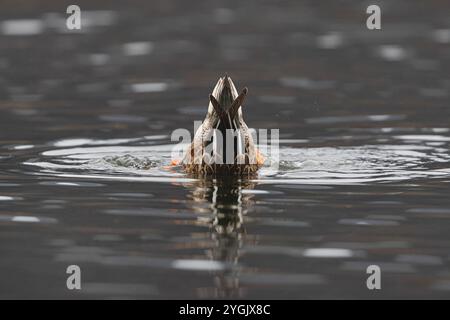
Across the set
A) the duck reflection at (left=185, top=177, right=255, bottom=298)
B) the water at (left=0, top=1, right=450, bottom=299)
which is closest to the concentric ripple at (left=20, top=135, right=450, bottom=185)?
the water at (left=0, top=1, right=450, bottom=299)

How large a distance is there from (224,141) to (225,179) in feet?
1.14

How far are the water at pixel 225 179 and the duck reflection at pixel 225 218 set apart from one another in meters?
0.02

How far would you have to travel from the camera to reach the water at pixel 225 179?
8.23m

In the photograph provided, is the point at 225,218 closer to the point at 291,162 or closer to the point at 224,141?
the point at 224,141

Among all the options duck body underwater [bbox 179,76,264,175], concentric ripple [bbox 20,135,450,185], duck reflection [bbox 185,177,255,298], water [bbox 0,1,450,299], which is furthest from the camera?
concentric ripple [bbox 20,135,450,185]

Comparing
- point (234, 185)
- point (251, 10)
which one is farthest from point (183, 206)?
point (251, 10)

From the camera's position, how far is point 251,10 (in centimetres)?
2283

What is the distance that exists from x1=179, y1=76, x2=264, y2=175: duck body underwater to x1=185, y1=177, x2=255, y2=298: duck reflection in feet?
0.51

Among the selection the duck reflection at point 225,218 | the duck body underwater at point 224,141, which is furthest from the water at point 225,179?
the duck body underwater at point 224,141

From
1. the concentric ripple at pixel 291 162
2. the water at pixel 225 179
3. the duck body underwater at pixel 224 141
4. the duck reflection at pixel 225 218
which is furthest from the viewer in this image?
the concentric ripple at pixel 291 162

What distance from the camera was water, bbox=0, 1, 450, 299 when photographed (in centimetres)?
823

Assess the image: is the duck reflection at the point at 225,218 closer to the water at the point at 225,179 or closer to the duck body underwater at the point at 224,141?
the water at the point at 225,179

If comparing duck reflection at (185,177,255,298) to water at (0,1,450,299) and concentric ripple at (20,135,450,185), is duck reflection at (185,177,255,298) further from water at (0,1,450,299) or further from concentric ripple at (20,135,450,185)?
concentric ripple at (20,135,450,185)

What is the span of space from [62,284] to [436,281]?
8.05ft
